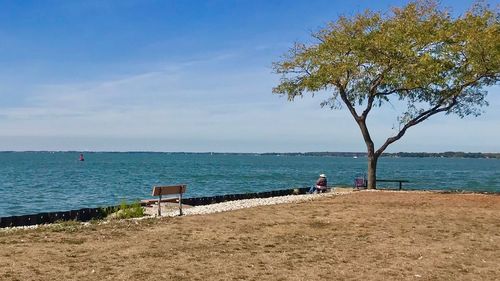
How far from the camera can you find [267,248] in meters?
12.1

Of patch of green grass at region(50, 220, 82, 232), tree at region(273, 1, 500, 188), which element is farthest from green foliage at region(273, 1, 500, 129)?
patch of green grass at region(50, 220, 82, 232)

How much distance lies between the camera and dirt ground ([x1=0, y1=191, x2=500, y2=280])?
9711 millimetres

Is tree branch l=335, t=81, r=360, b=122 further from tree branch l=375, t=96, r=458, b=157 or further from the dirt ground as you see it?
the dirt ground

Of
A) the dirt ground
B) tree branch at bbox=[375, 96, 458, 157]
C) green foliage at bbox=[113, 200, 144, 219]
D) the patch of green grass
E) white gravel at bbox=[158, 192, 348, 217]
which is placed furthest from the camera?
tree branch at bbox=[375, 96, 458, 157]

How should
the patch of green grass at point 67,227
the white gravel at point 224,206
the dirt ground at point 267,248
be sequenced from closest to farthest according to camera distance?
the dirt ground at point 267,248, the patch of green grass at point 67,227, the white gravel at point 224,206

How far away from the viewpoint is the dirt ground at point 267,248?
971 centimetres

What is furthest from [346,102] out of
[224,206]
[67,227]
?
[67,227]

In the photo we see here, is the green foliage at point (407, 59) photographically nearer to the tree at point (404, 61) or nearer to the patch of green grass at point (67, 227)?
the tree at point (404, 61)

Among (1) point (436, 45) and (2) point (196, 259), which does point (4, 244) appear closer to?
(2) point (196, 259)

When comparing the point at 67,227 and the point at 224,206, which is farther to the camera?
the point at 224,206

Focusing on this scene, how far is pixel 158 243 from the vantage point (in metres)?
12.4

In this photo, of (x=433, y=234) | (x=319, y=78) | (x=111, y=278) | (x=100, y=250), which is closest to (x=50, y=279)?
(x=111, y=278)

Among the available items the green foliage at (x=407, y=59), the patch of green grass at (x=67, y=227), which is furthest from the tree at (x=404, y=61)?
the patch of green grass at (x=67, y=227)

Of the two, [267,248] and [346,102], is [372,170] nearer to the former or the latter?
[346,102]
